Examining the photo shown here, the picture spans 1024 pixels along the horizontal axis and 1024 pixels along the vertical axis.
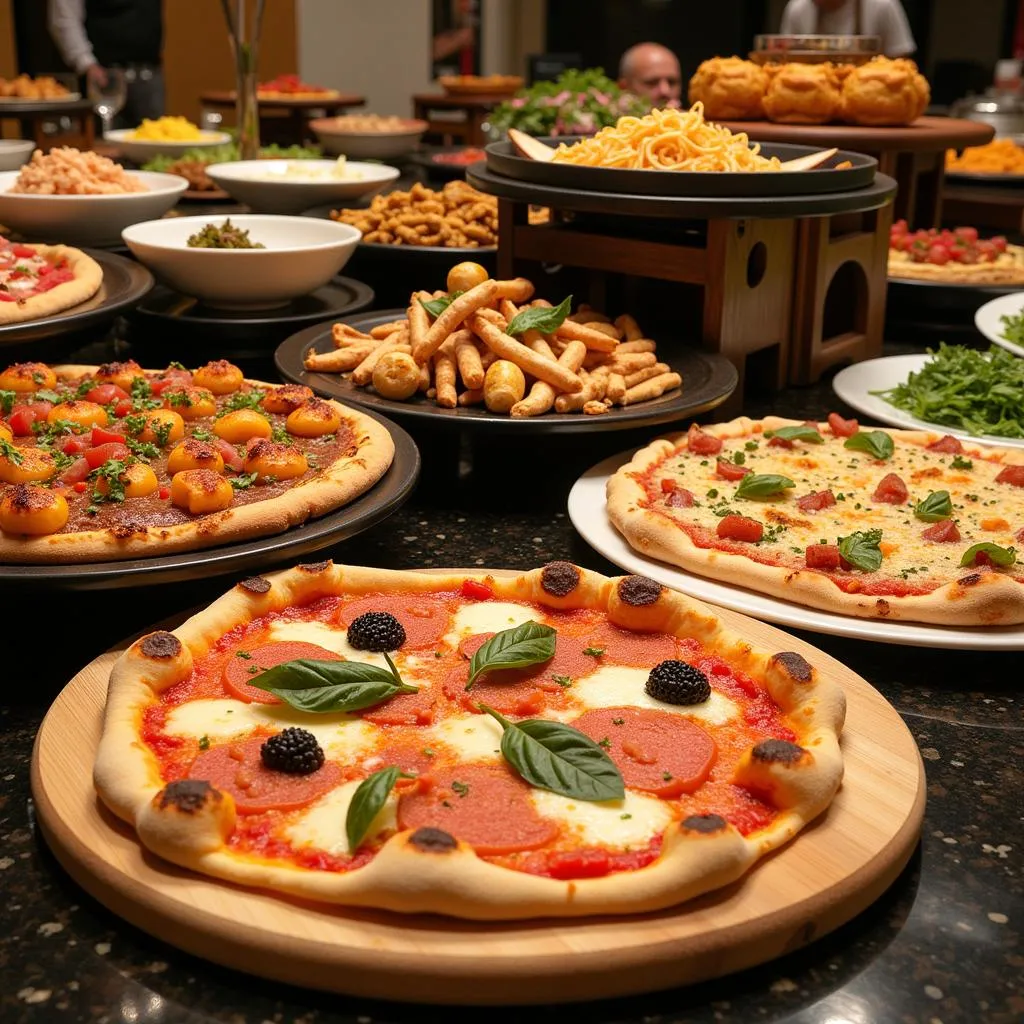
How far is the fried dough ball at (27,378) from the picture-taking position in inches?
103

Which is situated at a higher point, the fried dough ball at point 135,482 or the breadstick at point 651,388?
the breadstick at point 651,388

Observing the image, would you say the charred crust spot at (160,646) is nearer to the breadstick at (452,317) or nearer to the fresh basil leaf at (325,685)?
the fresh basil leaf at (325,685)

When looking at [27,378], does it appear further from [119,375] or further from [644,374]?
[644,374]

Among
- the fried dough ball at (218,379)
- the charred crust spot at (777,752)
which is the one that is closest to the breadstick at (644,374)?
the fried dough ball at (218,379)

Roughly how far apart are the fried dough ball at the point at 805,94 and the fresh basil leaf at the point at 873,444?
205 centimetres

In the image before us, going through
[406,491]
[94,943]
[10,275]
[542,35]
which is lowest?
[94,943]

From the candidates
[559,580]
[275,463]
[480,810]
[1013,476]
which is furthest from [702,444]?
[480,810]

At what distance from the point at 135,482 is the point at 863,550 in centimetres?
124

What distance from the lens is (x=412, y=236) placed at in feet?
12.3

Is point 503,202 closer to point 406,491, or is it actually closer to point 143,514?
point 406,491

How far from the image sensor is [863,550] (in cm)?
210

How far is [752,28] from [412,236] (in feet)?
34.4

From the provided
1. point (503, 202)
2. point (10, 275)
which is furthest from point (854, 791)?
point (10, 275)

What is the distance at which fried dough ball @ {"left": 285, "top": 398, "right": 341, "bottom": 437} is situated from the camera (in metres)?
2.41
